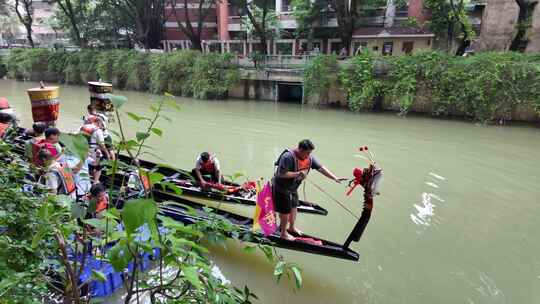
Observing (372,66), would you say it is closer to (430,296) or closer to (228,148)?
(228,148)

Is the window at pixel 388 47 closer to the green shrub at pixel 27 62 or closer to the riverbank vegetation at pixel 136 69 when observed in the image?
the riverbank vegetation at pixel 136 69

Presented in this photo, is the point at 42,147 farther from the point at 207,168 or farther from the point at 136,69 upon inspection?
the point at 136,69

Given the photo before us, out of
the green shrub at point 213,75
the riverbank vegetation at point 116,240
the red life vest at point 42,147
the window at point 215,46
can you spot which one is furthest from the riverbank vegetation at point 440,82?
the window at point 215,46

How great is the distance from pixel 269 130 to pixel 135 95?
1302 cm

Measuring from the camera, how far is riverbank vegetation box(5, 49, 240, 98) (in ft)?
69.2

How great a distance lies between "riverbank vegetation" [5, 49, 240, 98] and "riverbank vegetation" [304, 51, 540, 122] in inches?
228

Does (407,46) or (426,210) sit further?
(407,46)

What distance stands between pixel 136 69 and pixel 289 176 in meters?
22.3

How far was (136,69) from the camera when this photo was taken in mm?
24125

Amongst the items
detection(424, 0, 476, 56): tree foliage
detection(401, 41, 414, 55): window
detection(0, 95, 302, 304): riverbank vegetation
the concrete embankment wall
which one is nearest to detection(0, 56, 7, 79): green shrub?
the concrete embankment wall

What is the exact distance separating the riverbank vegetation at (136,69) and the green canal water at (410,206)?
19.0 feet

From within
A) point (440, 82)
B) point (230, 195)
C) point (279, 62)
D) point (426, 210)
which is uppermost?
point (279, 62)

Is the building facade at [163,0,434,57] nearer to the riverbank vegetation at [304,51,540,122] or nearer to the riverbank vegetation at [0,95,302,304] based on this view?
the riverbank vegetation at [304,51,540,122]

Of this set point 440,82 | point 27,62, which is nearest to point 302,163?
point 440,82
